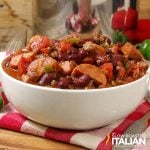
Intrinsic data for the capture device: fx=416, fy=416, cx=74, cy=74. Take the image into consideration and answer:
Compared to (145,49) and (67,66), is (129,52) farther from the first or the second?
(145,49)

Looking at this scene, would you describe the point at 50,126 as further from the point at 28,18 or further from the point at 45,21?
the point at 28,18

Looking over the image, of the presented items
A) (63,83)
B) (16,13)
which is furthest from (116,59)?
(16,13)

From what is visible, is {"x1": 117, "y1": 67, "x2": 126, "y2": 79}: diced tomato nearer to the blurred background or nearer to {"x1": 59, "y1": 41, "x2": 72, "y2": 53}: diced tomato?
{"x1": 59, "y1": 41, "x2": 72, "y2": 53}: diced tomato

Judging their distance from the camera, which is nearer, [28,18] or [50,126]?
[50,126]

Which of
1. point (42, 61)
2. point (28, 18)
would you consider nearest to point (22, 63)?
point (42, 61)

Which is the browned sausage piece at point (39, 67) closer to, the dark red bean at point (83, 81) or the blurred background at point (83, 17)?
the dark red bean at point (83, 81)

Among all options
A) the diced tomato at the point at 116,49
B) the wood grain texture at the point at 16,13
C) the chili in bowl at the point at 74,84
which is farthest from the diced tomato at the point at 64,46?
the wood grain texture at the point at 16,13

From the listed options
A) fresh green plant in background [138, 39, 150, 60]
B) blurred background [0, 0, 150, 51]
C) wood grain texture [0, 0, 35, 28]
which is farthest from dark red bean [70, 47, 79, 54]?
wood grain texture [0, 0, 35, 28]
